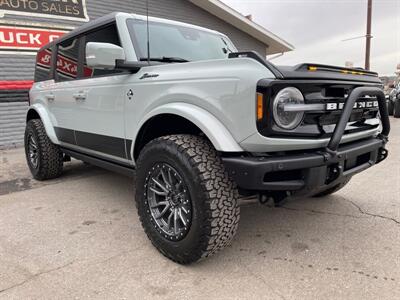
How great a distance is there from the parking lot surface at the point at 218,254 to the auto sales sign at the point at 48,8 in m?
5.46

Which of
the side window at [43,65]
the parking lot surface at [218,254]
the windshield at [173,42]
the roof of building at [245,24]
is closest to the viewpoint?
the parking lot surface at [218,254]

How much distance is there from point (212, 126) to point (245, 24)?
1091 cm

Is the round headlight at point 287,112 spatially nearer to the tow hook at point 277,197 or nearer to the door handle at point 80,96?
the tow hook at point 277,197

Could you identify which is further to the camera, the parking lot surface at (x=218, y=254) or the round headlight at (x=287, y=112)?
the parking lot surface at (x=218, y=254)

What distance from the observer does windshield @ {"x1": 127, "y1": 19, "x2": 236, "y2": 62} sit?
3.03 metres

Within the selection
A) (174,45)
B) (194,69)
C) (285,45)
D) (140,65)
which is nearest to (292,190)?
(194,69)

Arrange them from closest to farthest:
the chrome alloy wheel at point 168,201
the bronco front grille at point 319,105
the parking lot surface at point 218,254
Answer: the bronco front grille at point 319,105, the parking lot surface at point 218,254, the chrome alloy wheel at point 168,201

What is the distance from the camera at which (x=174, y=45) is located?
3186 millimetres

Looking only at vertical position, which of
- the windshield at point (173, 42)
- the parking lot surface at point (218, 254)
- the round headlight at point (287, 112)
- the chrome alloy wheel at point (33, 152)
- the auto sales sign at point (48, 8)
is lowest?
the parking lot surface at point (218, 254)

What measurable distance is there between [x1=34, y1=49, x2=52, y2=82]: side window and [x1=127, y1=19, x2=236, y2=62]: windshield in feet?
7.07

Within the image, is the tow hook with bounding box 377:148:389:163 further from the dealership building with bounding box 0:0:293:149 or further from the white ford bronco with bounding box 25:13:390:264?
the dealership building with bounding box 0:0:293:149

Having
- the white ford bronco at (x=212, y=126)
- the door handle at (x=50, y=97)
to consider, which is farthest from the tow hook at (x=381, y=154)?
the door handle at (x=50, y=97)

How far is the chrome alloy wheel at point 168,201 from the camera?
2391mm

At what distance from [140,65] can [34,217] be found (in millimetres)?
1940
